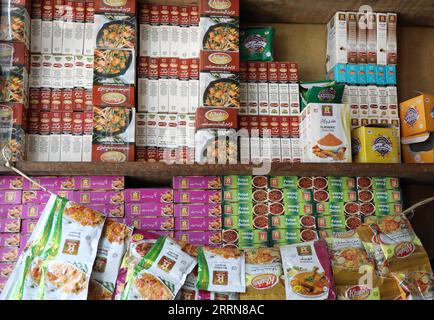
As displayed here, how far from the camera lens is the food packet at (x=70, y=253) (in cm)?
219

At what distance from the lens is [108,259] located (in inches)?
90.5

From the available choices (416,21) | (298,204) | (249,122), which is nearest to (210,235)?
(298,204)

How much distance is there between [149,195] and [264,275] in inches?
26.5

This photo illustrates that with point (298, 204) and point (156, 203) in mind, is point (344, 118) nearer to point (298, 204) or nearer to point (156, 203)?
point (298, 204)

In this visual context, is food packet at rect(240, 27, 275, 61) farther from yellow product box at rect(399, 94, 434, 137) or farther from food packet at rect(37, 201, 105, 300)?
food packet at rect(37, 201, 105, 300)

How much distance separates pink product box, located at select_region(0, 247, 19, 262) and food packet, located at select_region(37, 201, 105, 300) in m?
0.20

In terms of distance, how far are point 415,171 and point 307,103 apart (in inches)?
25.1

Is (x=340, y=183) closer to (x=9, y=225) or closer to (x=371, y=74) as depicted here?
(x=371, y=74)

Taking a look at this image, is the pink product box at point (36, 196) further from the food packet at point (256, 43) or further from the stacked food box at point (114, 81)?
the food packet at point (256, 43)

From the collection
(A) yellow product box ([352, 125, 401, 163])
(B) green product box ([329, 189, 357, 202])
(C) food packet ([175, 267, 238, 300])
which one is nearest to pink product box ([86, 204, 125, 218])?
(C) food packet ([175, 267, 238, 300])

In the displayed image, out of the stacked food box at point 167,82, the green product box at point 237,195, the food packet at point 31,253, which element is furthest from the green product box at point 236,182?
the food packet at point 31,253

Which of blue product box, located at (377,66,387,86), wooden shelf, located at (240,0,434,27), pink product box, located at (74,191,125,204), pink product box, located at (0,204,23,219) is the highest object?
wooden shelf, located at (240,0,434,27)

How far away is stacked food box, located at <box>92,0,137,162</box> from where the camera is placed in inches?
98.5
